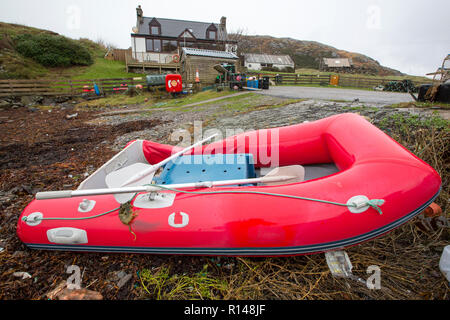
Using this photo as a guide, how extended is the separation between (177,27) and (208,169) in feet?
105

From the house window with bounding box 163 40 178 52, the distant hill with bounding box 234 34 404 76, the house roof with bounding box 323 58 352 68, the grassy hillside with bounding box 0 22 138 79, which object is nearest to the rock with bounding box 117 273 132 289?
the grassy hillside with bounding box 0 22 138 79

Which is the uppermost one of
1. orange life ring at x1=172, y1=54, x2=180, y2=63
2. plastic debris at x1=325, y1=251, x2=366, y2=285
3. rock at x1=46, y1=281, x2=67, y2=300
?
orange life ring at x1=172, y1=54, x2=180, y2=63

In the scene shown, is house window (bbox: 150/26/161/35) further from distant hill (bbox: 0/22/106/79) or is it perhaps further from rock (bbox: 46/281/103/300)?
rock (bbox: 46/281/103/300)

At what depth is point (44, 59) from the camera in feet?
63.5

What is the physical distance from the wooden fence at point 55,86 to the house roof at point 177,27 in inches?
506

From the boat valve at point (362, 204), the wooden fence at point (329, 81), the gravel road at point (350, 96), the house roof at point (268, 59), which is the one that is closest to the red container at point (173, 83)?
the gravel road at point (350, 96)

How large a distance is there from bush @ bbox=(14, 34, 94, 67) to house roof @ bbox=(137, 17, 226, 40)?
8282 mm

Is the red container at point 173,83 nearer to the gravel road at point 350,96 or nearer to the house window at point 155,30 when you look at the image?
the gravel road at point 350,96

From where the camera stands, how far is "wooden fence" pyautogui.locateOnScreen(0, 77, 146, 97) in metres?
14.1

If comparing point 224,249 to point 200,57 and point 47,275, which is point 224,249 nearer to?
point 47,275

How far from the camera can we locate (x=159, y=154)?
3.45 m

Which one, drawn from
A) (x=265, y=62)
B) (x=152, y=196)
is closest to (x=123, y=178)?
(x=152, y=196)

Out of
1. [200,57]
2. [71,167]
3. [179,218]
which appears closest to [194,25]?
[200,57]
